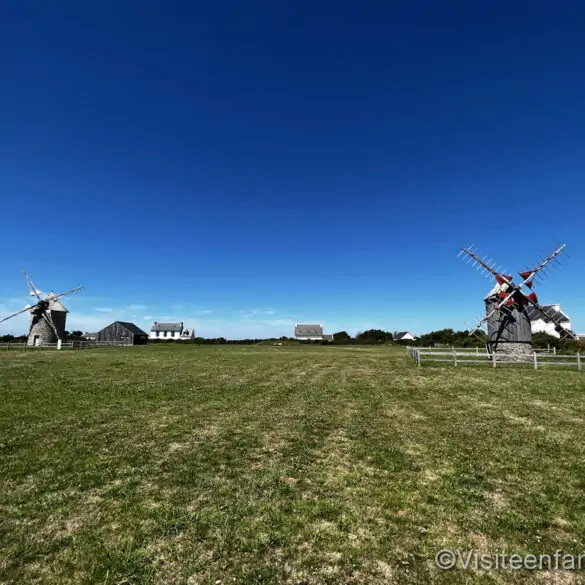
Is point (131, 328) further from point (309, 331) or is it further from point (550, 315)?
point (550, 315)

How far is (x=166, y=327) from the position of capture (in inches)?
5906

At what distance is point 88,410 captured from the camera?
13945 millimetres

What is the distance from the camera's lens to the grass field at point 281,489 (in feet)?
16.6

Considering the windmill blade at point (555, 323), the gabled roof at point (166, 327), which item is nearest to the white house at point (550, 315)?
the windmill blade at point (555, 323)

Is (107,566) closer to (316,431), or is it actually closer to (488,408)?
(316,431)

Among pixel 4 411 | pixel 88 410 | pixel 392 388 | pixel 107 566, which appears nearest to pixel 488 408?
pixel 392 388

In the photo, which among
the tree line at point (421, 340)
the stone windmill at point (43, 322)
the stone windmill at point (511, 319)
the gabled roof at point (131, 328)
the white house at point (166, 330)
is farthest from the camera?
the white house at point (166, 330)

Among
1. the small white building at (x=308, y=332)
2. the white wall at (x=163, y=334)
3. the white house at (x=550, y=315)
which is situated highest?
the white house at (x=550, y=315)

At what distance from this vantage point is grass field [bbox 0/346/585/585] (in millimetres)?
5070

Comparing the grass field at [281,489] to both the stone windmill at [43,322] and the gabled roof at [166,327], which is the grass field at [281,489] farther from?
the gabled roof at [166,327]

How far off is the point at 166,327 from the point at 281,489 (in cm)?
A: 15177

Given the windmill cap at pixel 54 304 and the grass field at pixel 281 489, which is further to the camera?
the windmill cap at pixel 54 304

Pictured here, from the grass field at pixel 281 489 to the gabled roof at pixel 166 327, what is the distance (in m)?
140

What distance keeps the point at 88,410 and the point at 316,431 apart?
880 cm
